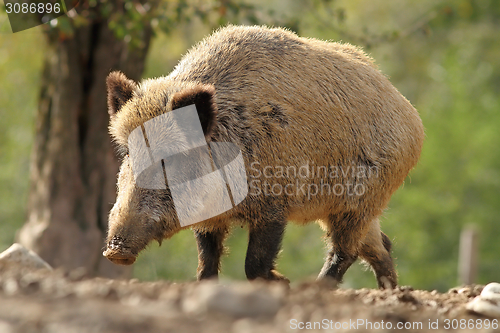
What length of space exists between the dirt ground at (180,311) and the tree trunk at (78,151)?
173 inches

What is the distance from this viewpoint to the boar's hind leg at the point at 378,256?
5309 mm

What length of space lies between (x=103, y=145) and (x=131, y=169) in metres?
3.64

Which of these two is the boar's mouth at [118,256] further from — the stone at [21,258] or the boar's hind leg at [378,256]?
the boar's hind leg at [378,256]

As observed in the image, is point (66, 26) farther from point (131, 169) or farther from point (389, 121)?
point (389, 121)

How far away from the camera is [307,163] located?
4.29 meters

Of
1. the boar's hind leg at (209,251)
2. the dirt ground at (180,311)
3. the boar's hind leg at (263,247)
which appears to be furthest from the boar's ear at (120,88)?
the dirt ground at (180,311)

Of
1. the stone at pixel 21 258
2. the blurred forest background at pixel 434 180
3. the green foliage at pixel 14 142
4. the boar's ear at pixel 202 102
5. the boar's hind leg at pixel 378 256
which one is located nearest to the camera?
the boar's ear at pixel 202 102

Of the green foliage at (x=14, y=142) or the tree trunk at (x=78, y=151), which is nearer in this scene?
the tree trunk at (x=78, y=151)

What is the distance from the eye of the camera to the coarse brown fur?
3875 mm

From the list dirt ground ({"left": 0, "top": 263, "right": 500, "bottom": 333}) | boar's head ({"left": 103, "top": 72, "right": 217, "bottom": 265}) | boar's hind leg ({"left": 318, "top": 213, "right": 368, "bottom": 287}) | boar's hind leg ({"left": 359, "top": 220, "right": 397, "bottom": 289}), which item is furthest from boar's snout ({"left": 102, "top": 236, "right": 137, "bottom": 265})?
boar's hind leg ({"left": 359, "top": 220, "right": 397, "bottom": 289})

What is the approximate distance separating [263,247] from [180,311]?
194 cm
